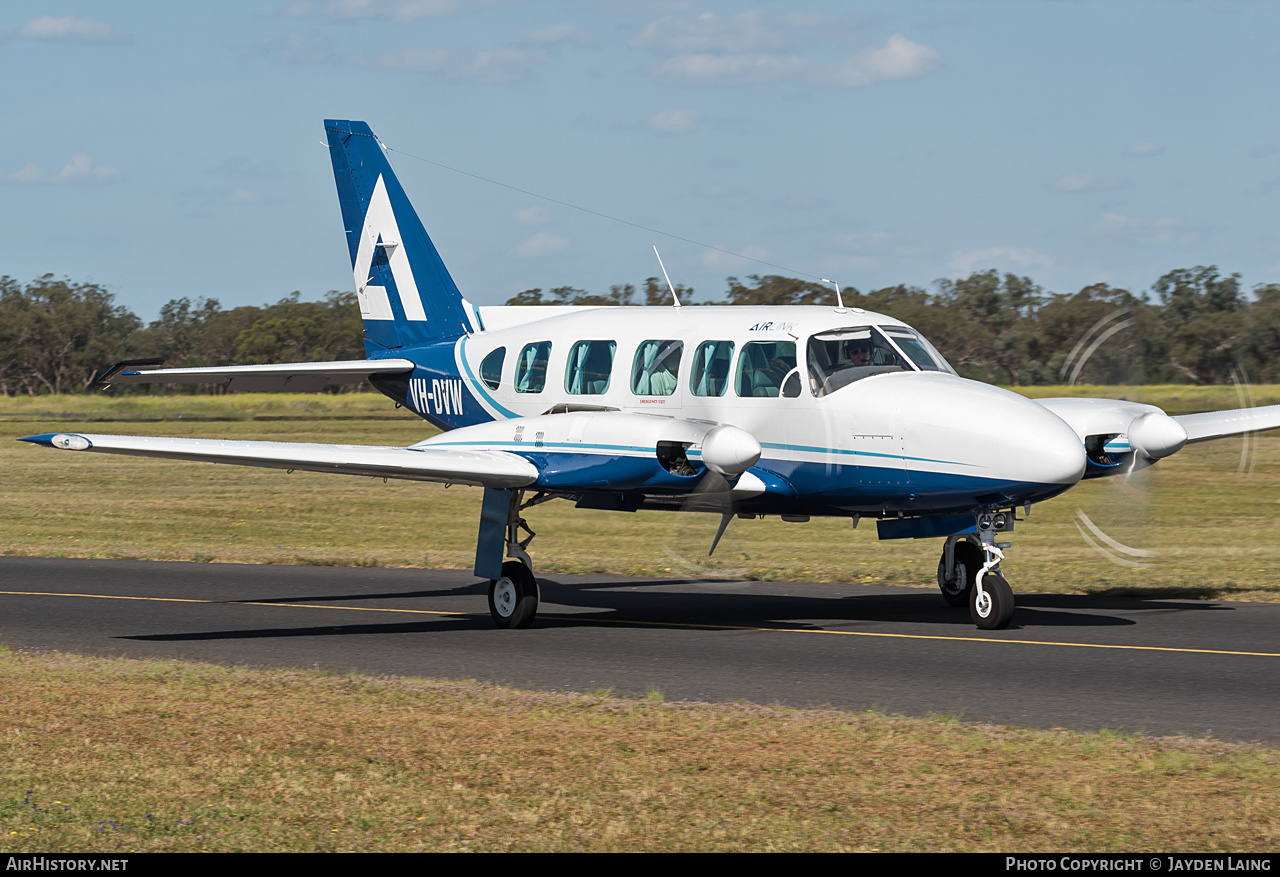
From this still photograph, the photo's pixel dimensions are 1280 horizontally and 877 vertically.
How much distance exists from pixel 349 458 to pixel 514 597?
2312 mm

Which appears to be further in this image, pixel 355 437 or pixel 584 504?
pixel 355 437

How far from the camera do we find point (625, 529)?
1107 inches

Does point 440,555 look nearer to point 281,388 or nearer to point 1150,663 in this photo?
point 281,388

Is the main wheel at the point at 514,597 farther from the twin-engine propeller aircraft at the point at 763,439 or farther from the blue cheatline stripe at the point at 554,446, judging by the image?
the blue cheatline stripe at the point at 554,446

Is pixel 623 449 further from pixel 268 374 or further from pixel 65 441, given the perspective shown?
pixel 268 374

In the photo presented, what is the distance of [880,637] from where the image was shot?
13.9m

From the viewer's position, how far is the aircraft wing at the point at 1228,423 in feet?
51.7

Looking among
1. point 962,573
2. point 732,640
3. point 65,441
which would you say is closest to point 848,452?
point 732,640

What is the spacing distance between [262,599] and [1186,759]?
11974mm

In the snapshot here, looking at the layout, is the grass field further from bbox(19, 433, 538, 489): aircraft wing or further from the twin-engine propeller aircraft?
bbox(19, 433, 538, 489): aircraft wing

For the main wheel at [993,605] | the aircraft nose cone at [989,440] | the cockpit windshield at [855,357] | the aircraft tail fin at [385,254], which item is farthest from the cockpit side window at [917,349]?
the aircraft tail fin at [385,254]

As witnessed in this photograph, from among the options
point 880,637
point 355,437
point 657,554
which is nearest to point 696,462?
point 880,637

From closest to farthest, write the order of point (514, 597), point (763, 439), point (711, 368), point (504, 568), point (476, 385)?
point (763, 439)
point (711, 368)
point (514, 597)
point (504, 568)
point (476, 385)

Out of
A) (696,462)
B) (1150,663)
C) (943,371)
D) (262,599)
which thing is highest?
(943,371)
